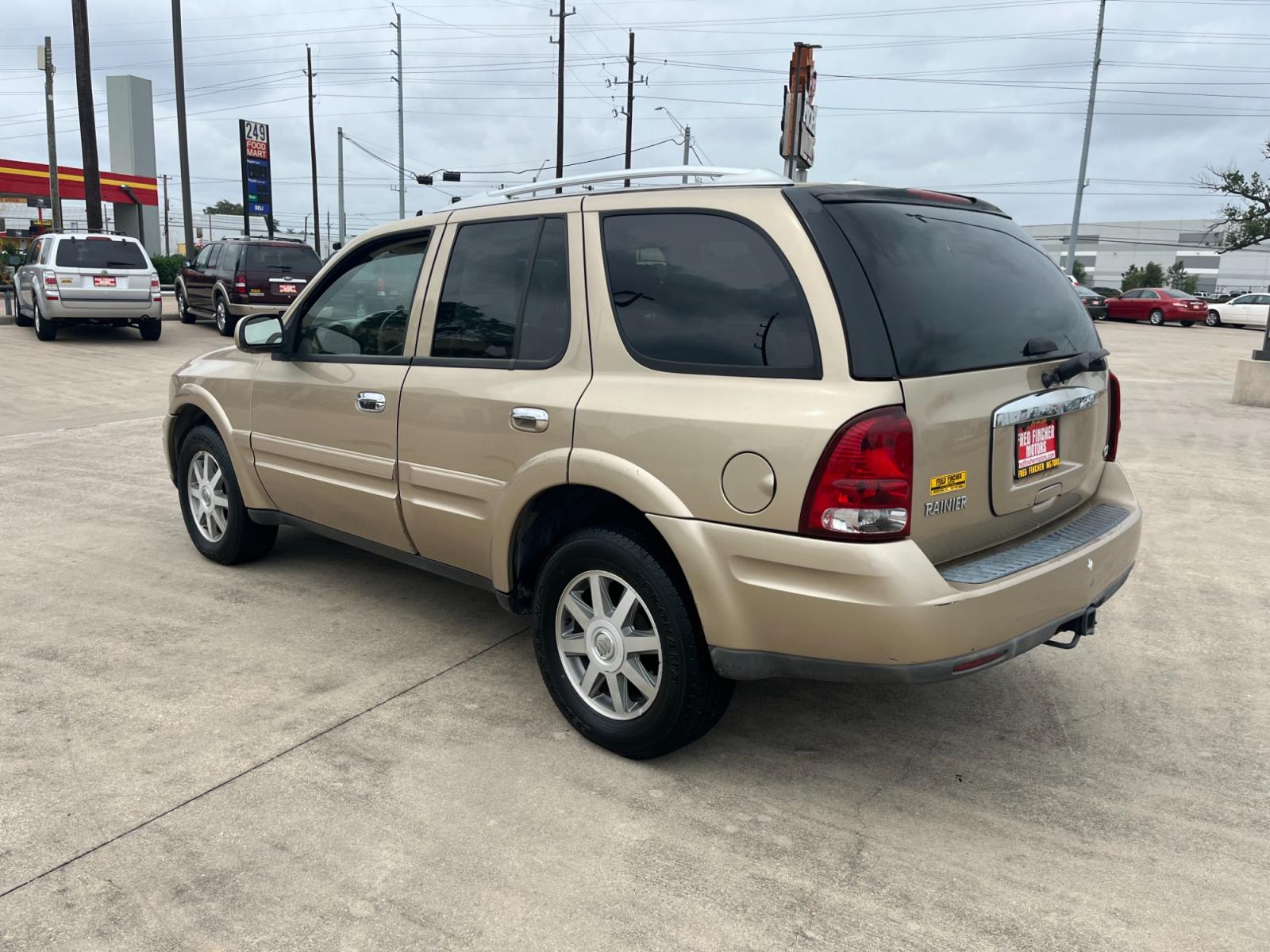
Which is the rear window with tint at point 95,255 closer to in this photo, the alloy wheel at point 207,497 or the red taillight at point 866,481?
the alloy wheel at point 207,497

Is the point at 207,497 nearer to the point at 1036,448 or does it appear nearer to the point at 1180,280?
the point at 1036,448

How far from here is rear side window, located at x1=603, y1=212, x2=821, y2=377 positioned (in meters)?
2.81

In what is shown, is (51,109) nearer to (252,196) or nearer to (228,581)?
(252,196)

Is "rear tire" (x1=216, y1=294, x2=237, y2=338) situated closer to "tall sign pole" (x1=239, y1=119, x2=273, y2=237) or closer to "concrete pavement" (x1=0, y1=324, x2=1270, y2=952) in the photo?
"concrete pavement" (x1=0, y1=324, x2=1270, y2=952)

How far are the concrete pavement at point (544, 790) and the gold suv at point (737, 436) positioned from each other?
41 cm

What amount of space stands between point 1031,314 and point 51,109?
34.4 m

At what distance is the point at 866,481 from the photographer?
103 inches

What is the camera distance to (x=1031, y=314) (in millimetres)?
3238

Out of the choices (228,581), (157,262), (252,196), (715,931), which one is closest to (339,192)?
(252,196)

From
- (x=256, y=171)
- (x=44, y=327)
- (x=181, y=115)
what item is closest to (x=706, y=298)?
(x=44, y=327)

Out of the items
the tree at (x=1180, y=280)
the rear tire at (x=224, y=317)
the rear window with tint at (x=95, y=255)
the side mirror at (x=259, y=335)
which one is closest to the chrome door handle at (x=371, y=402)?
the side mirror at (x=259, y=335)

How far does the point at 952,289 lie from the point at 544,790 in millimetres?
2018

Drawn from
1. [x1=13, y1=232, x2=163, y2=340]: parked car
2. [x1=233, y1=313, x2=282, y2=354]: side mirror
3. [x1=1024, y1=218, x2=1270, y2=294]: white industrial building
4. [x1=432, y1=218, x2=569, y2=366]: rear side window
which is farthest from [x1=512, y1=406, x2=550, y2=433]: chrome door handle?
[x1=1024, y1=218, x2=1270, y2=294]: white industrial building

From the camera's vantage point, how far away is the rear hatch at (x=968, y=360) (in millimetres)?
2723
